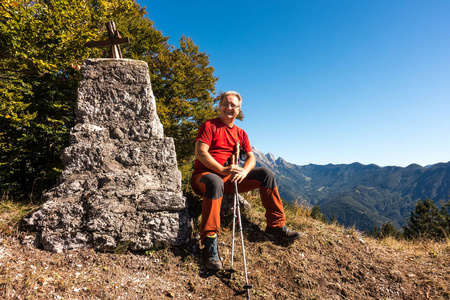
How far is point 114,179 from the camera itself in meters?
3.35

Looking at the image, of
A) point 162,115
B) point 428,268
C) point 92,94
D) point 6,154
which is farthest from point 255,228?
point 162,115

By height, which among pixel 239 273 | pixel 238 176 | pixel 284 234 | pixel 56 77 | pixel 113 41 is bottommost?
pixel 239 273

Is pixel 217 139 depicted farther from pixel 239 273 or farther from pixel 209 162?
pixel 239 273

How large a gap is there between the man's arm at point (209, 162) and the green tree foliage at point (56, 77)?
4.27m

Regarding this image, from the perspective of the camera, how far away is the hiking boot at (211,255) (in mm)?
2900

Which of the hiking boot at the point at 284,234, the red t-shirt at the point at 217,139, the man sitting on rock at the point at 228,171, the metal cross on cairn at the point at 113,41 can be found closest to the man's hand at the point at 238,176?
the man sitting on rock at the point at 228,171

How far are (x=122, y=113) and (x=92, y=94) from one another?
59 cm

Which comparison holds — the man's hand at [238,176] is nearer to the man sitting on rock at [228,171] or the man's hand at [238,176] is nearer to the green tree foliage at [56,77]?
the man sitting on rock at [228,171]

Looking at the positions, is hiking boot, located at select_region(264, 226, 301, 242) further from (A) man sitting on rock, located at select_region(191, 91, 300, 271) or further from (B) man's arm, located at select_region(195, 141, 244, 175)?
(B) man's arm, located at select_region(195, 141, 244, 175)

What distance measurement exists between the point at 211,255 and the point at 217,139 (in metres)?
1.80

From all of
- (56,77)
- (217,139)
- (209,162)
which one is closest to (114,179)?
(209,162)

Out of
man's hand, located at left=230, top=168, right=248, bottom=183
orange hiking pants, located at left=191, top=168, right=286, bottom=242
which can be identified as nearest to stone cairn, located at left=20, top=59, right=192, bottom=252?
orange hiking pants, located at left=191, top=168, right=286, bottom=242

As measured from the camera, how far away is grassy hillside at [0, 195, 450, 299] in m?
2.42

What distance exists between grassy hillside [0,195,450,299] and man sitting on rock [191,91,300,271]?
55 centimetres
